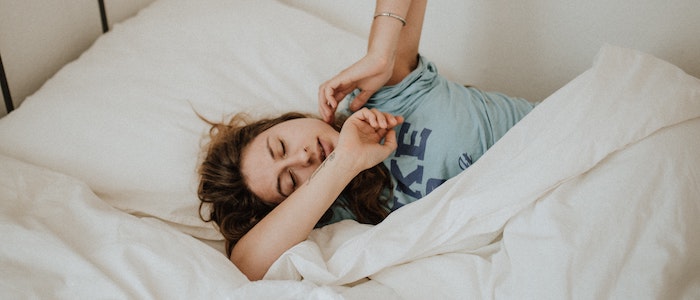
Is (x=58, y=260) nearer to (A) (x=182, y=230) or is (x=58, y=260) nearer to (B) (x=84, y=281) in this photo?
(B) (x=84, y=281)

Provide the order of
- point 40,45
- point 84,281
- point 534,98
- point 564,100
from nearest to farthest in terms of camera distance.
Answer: point 84,281
point 564,100
point 40,45
point 534,98

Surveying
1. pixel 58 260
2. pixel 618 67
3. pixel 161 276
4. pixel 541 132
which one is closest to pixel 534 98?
pixel 618 67

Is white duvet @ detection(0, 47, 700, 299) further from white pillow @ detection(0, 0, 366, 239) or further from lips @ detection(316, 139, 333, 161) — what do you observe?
lips @ detection(316, 139, 333, 161)

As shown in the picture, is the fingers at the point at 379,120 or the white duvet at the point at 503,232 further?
the fingers at the point at 379,120

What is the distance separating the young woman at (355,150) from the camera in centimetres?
107

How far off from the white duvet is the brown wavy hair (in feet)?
0.51

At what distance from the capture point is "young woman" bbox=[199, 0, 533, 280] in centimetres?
107

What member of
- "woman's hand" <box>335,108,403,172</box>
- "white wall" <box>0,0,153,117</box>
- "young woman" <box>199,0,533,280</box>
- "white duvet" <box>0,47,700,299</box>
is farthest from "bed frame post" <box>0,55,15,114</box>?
"woman's hand" <box>335,108,403,172</box>

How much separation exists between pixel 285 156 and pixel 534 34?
827mm

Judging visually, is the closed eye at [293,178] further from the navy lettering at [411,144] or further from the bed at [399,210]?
the navy lettering at [411,144]

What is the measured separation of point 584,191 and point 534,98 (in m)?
0.77

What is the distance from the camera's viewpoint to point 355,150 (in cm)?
107

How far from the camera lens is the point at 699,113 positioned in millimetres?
1000

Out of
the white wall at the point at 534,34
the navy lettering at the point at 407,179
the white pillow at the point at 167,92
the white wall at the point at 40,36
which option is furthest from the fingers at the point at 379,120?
the white wall at the point at 40,36
